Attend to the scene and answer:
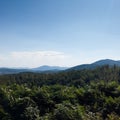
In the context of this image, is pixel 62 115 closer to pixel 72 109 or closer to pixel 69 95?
pixel 72 109

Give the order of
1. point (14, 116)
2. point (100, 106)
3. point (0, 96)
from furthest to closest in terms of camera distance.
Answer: point (0, 96)
point (100, 106)
point (14, 116)

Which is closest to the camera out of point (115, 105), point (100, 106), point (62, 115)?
point (62, 115)

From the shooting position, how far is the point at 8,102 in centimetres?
1838

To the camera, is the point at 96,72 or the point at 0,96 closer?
the point at 0,96

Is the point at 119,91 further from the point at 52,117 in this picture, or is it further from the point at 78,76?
the point at 78,76

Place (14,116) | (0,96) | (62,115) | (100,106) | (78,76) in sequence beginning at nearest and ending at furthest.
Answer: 1. (62,115)
2. (14,116)
3. (100,106)
4. (0,96)
5. (78,76)

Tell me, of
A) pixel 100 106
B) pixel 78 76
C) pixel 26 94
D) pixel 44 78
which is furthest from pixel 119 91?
pixel 44 78

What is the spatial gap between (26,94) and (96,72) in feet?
224

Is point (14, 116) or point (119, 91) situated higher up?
point (119, 91)

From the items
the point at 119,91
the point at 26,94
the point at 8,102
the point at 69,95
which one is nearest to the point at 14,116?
the point at 8,102

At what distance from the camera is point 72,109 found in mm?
11445

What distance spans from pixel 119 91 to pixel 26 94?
9.85 meters

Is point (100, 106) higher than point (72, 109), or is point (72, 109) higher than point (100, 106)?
point (72, 109)

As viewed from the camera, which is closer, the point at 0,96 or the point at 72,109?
the point at 72,109
